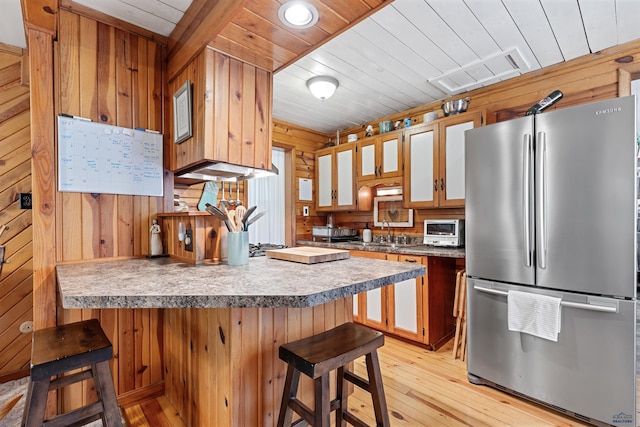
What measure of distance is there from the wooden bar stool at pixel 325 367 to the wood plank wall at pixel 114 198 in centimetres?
117

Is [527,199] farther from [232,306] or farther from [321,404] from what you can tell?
[232,306]

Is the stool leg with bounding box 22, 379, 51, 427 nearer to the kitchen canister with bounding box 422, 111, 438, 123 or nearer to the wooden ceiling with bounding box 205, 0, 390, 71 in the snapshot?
the wooden ceiling with bounding box 205, 0, 390, 71

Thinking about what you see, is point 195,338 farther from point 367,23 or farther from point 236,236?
point 367,23

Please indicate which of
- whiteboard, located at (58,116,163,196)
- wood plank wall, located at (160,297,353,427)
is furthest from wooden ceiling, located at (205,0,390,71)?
wood plank wall, located at (160,297,353,427)

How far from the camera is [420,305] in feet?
9.28

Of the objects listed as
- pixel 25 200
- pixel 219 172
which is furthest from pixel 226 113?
pixel 25 200

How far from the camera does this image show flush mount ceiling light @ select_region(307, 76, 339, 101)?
2.80 m

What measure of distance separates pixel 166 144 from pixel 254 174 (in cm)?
62

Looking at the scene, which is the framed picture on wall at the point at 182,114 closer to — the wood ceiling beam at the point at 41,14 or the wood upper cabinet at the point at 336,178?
the wood ceiling beam at the point at 41,14

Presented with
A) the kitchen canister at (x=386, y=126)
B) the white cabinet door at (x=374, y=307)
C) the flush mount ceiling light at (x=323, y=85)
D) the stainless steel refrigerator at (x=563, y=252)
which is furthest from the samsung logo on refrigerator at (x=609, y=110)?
the white cabinet door at (x=374, y=307)

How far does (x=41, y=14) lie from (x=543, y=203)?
2.95 meters

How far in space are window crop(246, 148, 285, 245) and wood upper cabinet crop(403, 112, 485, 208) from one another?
1.69 meters

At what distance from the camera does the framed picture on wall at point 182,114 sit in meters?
1.77

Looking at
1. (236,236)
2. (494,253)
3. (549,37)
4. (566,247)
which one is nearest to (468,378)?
(494,253)
